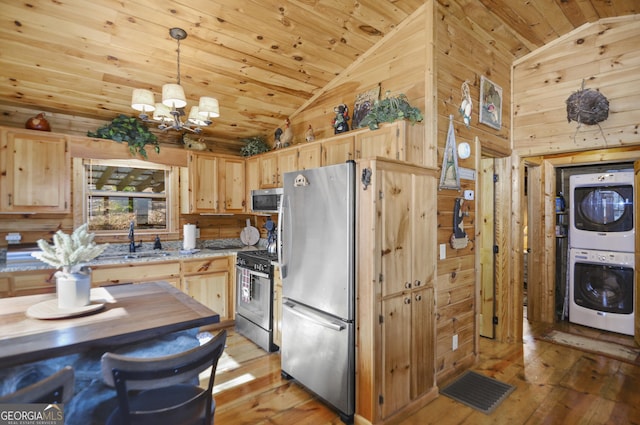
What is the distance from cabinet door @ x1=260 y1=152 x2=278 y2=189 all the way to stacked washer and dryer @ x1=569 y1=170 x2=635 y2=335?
387cm

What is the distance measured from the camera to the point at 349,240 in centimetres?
235

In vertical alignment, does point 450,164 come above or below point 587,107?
below

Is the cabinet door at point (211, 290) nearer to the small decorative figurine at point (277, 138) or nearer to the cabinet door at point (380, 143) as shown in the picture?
the small decorative figurine at point (277, 138)

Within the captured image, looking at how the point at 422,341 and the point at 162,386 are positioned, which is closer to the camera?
the point at 162,386

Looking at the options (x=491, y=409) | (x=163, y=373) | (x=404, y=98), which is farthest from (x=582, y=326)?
(x=163, y=373)

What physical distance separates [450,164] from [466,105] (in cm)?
64

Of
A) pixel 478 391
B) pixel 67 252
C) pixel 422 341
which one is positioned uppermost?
pixel 67 252

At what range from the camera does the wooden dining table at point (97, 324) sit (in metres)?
1.31

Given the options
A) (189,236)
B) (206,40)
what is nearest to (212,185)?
(189,236)

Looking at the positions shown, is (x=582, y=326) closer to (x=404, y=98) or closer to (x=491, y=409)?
(x=491, y=409)

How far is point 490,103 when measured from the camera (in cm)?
349

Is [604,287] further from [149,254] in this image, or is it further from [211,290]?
[149,254]

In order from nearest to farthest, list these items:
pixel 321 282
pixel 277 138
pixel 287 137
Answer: pixel 321 282, pixel 287 137, pixel 277 138

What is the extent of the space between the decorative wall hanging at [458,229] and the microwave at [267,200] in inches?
71.2
